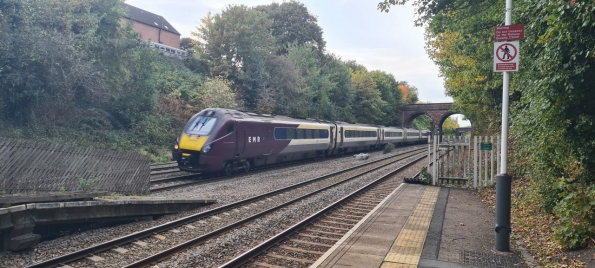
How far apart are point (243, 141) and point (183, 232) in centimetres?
924

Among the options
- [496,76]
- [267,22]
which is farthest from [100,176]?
[267,22]

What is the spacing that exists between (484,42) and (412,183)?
16.4ft

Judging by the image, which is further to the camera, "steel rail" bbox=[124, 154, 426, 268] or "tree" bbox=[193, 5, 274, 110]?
"tree" bbox=[193, 5, 274, 110]

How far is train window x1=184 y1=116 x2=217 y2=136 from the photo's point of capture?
16031 millimetres

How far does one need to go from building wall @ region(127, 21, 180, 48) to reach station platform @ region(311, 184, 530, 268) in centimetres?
5142

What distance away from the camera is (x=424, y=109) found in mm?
70125

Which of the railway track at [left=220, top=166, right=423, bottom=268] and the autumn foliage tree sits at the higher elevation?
the autumn foliage tree

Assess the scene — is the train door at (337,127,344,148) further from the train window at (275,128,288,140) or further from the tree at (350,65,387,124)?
the tree at (350,65,387,124)

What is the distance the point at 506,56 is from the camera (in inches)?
249

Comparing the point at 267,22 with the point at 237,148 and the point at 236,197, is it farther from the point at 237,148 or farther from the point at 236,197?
the point at 236,197

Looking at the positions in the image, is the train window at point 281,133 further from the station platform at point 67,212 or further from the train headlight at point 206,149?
the station platform at point 67,212

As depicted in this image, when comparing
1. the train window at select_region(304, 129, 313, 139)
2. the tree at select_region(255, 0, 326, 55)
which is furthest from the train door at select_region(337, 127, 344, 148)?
the tree at select_region(255, 0, 326, 55)

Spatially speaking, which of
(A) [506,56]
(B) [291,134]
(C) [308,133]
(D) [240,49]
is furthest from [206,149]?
(D) [240,49]

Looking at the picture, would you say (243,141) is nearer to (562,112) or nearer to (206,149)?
(206,149)
